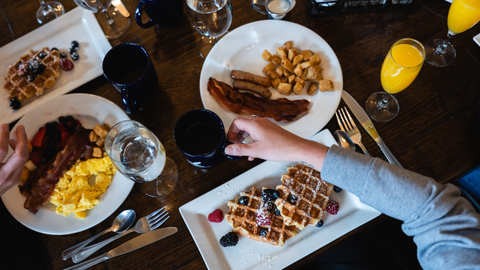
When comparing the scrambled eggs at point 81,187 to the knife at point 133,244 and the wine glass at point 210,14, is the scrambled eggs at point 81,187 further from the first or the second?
the wine glass at point 210,14

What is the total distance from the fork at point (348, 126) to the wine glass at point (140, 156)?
32.7 inches

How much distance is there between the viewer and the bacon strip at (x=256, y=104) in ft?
4.80

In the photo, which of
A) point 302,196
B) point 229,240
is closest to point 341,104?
point 302,196

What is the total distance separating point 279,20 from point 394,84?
0.67m

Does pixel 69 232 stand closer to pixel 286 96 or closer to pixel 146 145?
pixel 146 145

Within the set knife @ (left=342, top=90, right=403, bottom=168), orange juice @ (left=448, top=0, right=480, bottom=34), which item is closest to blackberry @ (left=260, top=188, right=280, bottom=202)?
knife @ (left=342, top=90, right=403, bottom=168)

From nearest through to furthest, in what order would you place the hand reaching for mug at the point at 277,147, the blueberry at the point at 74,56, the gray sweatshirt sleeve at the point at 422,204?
the gray sweatshirt sleeve at the point at 422,204, the hand reaching for mug at the point at 277,147, the blueberry at the point at 74,56

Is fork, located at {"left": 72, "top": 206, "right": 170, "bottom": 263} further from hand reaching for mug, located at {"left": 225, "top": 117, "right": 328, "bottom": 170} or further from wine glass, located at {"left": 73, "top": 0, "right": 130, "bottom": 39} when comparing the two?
wine glass, located at {"left": 73, "top": 0, "right": 130, "bottom": 39}

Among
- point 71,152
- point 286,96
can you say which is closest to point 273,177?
point 286,96

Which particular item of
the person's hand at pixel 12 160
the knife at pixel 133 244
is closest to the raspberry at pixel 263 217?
the knife at pixel 133 244

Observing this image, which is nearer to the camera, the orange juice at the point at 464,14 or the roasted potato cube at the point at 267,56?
the orange juice at the point at 464,14

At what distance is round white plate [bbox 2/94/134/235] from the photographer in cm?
134

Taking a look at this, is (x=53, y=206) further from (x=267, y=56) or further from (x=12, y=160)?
(x=267, y=56)

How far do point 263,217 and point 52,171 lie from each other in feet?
3.28
